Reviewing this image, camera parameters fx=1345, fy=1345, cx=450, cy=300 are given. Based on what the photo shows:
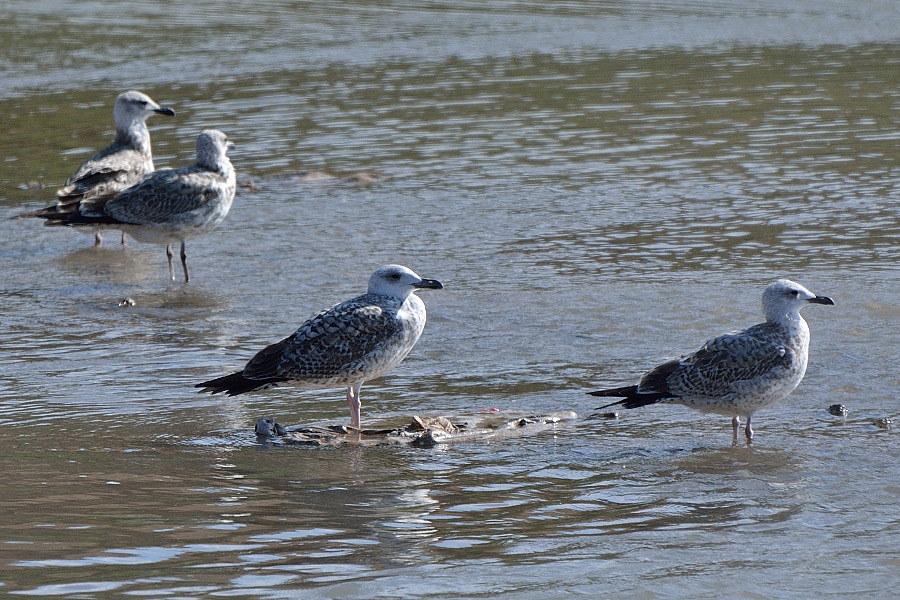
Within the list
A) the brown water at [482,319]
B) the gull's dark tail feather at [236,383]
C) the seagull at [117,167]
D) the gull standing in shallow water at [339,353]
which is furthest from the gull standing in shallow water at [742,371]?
the seagull at [117,167]

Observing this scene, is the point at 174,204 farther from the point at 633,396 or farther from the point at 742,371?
the point at 742,371

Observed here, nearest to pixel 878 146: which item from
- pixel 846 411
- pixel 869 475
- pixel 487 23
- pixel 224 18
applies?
pixel 846 411

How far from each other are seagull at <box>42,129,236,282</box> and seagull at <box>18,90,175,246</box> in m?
0.31

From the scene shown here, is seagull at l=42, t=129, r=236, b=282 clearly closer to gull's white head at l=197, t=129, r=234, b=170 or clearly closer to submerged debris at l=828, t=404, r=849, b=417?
gull's white head at l=197, t=129, r=234, b=170

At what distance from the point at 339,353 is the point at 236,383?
640 mm

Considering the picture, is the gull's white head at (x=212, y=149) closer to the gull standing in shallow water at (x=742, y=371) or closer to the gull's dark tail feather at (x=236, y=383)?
the gull's dark tail feather at (x=236, y=383)

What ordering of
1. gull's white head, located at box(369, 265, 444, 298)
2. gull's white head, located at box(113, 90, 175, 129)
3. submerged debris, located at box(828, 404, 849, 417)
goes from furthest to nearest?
1. gull's white head, located at box(113, 90, 175, 129)
2. gull's white head, located at box(369, 265, 444, 298)
3. submerged debris, located at box(828, 404, 849, 417)

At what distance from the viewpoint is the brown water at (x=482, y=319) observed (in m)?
5.90

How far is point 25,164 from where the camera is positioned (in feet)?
57.6

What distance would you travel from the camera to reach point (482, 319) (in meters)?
10.3

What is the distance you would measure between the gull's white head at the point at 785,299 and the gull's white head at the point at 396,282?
79.1 inches

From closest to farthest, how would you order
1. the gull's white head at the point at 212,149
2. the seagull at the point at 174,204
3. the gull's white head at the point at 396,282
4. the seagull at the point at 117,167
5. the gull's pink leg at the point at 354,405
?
the gull's pink leg at the point at 354,405 < the gull's white head at the point at 396,282 < the seagull at the point at 174,204 < the gull's white head at the point at 212,149 < the seagull at the point at 117,167

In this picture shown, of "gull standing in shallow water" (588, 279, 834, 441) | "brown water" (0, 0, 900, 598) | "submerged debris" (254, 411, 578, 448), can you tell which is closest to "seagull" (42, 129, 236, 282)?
"brown water" (0, 0, 900, 598)

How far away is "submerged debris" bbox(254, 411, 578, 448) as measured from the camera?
24.9ft
